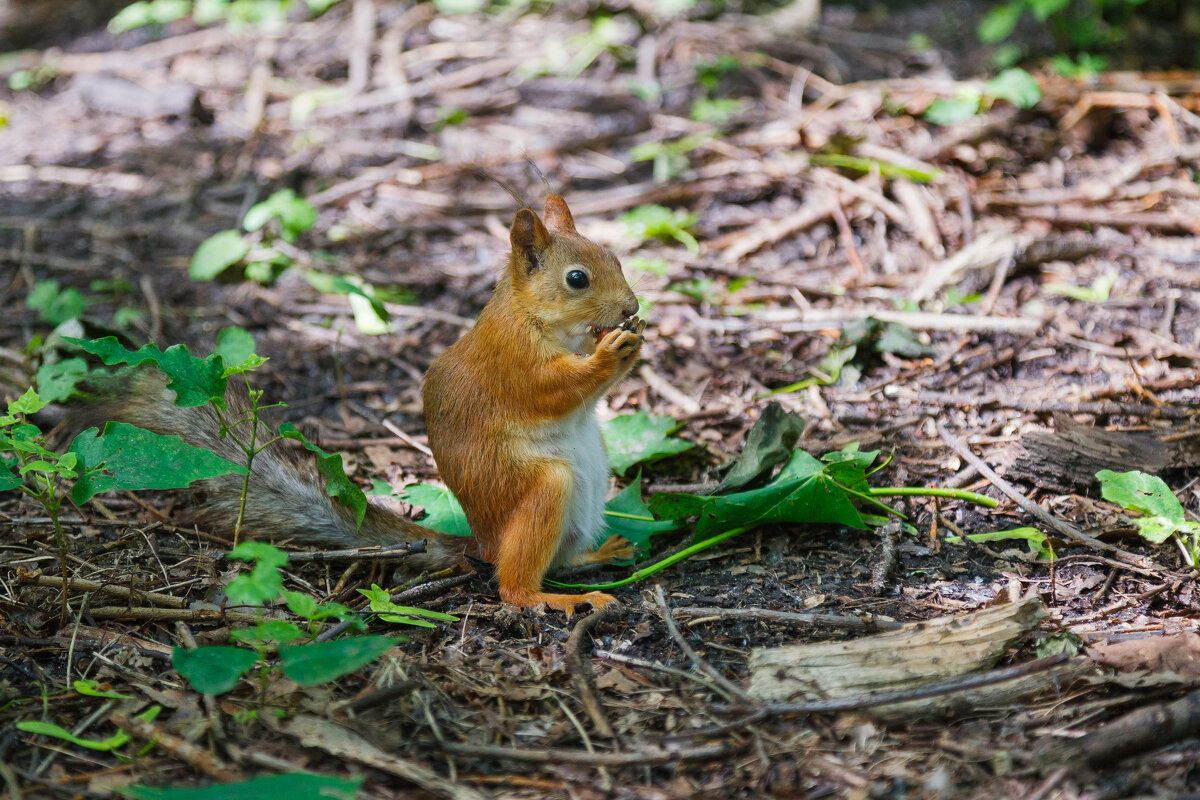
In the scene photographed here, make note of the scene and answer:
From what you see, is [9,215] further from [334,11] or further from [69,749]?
[69,749]

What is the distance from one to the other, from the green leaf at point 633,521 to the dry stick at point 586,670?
394 millimetres

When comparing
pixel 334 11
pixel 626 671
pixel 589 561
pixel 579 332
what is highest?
pixel 334 11

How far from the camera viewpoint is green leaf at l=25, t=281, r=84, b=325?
3.61 meters

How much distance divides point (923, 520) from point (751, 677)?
950 mm

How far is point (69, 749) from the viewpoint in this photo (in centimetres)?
172

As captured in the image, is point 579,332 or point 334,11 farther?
point 334,11

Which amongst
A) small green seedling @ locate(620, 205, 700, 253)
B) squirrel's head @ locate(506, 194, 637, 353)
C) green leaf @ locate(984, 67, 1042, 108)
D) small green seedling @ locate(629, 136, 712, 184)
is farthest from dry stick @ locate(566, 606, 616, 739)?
green leaf @ locate(984, 67, 1042, 108)

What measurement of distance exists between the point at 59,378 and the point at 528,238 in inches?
56.8

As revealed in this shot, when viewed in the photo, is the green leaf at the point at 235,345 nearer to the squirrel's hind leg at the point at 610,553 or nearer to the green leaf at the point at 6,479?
the green leaf at the point at 6,479

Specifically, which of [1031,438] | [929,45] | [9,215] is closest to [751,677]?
[1031,438]

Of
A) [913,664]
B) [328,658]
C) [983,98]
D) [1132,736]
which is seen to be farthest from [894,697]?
[983,98]

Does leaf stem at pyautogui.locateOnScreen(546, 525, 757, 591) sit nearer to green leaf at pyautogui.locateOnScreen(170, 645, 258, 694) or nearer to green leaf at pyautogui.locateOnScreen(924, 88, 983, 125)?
green leaf at pyautogui.locateOnScreen(170, 645, 258, 694)

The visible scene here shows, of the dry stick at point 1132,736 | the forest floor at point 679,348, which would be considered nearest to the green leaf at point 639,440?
the forest floor at point 679,348

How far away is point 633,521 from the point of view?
272cm
